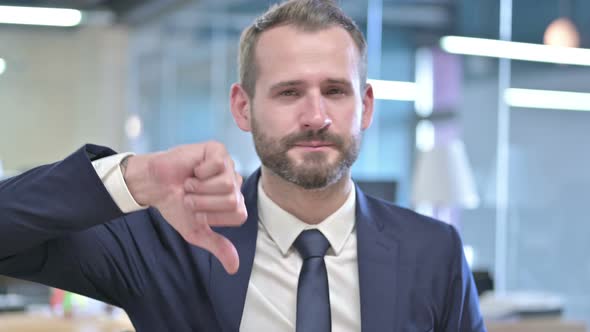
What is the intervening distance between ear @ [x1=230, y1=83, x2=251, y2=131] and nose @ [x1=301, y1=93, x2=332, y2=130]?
0.23 m

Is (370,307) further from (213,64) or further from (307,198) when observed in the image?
(213,64)

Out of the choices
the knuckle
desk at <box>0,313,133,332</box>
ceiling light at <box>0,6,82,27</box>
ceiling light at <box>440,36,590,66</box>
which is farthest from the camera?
ceiling light at <box>0,6,82,27</box>

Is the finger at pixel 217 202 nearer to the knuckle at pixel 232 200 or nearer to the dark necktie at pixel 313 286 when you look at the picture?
the knuckle at pixel 232 200

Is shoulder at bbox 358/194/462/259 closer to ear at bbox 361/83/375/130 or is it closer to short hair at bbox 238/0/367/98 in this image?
ear at bbox 361/83/375/130

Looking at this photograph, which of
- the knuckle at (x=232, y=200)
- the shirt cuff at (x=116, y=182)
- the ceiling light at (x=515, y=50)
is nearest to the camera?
the knuckle at (x=232, y=200)

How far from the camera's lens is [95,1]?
11742 mm

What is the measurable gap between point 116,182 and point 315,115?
18.5 inches

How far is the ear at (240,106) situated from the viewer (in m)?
1.95

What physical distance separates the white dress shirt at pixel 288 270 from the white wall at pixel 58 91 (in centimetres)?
993

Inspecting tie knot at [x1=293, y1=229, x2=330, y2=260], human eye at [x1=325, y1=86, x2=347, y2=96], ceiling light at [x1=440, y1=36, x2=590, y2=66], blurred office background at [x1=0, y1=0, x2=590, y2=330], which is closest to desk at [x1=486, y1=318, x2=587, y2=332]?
blurred office background at [x1=0, y1=0, x2=590, y2=330]

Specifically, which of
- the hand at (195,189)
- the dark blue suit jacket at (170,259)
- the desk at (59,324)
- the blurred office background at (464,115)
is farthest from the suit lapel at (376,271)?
the blurred office background at (464,115)

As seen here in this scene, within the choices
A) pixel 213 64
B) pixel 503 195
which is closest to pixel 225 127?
pixel 213 64

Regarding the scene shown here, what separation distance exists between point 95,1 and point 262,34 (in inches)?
405

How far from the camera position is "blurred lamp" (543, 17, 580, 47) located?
5.81m
